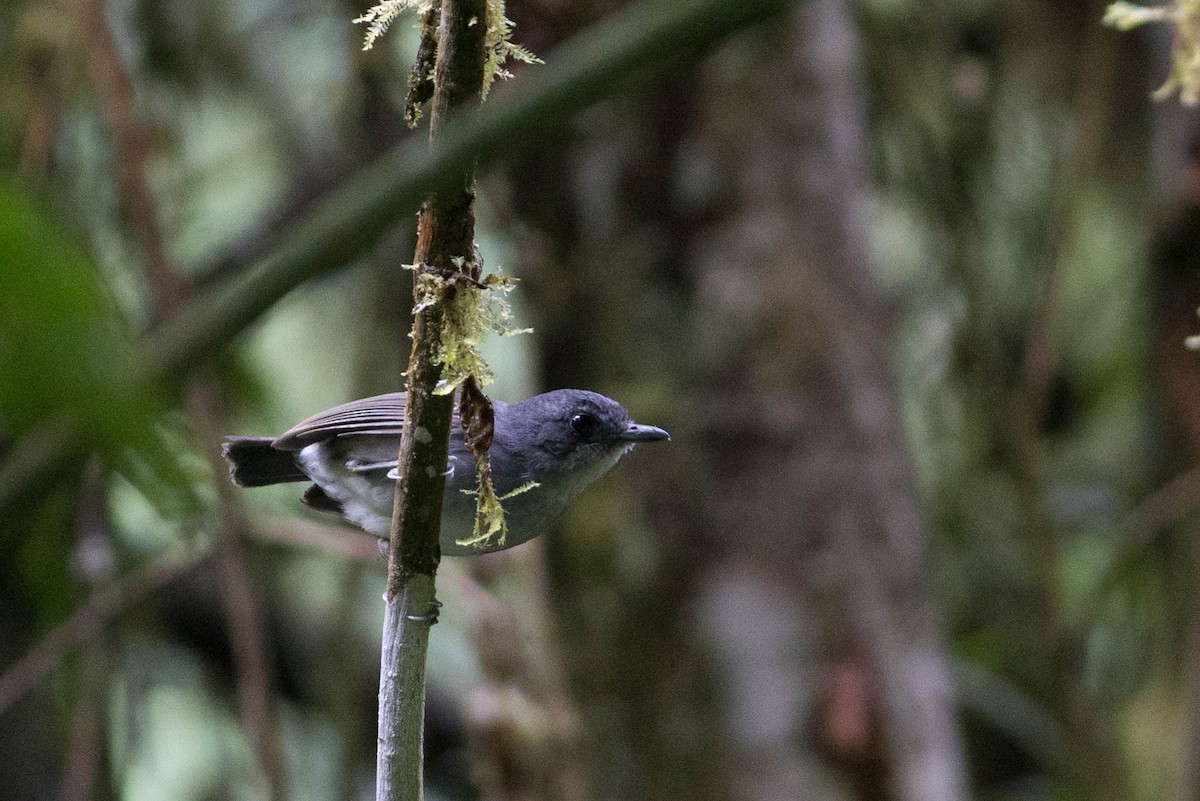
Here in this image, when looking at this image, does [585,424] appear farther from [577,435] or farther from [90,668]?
[90,668]

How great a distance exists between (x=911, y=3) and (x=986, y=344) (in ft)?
4.70

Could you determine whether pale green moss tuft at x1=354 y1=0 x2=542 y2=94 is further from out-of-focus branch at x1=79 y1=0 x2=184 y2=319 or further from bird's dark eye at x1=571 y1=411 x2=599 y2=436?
out-of-focus branch at x1=79 y1=0 x2=184 y2=319

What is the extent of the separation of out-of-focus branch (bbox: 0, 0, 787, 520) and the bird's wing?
1.36 m

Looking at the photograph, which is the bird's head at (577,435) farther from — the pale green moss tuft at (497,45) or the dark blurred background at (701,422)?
the pale green moss tuft at (497,45)

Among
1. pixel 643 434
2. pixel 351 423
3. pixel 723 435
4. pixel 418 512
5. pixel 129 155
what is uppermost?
pixel 129 155

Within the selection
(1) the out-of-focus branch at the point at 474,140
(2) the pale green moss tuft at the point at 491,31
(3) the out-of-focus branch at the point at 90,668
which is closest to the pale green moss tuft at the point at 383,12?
(2) the pale green moss tuft at the point at 491,31

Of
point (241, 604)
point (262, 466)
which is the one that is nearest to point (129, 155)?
point (241, 604)

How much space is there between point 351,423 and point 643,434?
1.70 feet

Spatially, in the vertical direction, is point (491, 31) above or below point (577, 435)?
above

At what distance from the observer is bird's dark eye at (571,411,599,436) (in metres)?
2.07

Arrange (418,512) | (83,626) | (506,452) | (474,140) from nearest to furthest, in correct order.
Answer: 1. (474,140)
2. (418,512)
3. (506,452)
4. (83,626)

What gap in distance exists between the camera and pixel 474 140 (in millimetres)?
802

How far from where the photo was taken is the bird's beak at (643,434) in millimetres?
1963

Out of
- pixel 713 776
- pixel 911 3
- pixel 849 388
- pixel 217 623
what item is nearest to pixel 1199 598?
pixel 849 388
